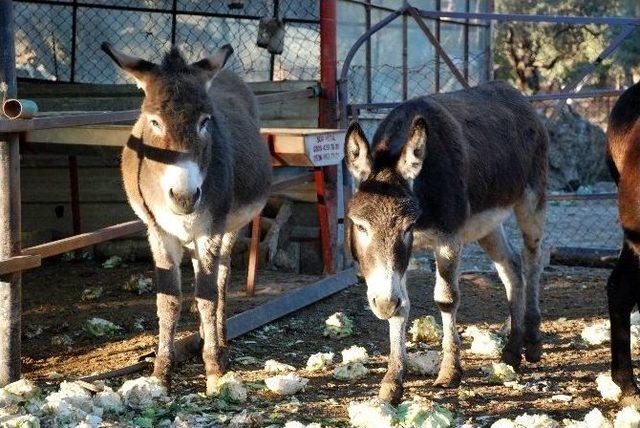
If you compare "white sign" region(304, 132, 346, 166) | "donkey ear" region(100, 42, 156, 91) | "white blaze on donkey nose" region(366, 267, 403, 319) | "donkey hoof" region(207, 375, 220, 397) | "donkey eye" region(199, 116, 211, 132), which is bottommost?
"donkey hoof" region(207, 375, 220, 397)

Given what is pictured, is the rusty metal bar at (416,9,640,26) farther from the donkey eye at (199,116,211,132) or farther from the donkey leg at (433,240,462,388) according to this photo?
the donkey eye at (199,116,211,132)

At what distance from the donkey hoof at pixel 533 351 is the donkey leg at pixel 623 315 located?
1.05 meters

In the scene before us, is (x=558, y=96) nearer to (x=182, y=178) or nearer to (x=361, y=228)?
(x=361, y=228)

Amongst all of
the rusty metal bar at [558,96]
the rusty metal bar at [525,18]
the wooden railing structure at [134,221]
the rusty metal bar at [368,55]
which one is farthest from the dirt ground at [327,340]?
the rusty metal bar at [368,55]

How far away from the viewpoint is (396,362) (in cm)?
527

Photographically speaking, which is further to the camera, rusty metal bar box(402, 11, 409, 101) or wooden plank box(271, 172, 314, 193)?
rusty metal bar box(402, 11, 409, 101)

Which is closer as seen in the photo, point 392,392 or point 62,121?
point 392,392

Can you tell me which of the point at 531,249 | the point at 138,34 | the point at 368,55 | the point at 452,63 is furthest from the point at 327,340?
the point at 368,55

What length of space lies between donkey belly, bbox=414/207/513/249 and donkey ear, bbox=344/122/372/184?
47 centimetres

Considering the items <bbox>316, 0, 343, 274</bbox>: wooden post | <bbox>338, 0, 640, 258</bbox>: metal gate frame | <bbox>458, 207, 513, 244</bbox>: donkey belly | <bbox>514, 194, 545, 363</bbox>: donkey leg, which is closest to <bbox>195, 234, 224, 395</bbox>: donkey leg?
<bbox>458, 207, 513, 244</bbox>: donkey belly

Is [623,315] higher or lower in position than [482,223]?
lower

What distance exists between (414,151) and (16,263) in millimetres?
2191

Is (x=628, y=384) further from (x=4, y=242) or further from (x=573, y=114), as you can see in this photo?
(x=573, y=114)

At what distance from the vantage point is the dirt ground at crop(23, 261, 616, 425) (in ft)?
17.6
